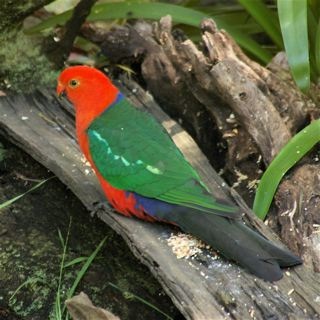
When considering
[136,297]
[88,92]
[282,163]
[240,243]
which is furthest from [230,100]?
[136,297]

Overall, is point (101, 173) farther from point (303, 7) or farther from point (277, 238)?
point (303, 7)

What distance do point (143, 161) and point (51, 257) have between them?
564 millimetres

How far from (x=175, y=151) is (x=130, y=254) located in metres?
0.48

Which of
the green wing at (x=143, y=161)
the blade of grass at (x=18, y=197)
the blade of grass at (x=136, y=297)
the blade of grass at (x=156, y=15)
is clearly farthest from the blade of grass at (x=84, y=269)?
the blade of grass at (x=156, y=15)

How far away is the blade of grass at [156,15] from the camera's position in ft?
12.1

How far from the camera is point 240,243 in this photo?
7.85 feet

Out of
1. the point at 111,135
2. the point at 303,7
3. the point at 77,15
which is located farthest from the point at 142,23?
the point at 111,135

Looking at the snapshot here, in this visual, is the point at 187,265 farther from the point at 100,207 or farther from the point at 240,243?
the point at 100,207

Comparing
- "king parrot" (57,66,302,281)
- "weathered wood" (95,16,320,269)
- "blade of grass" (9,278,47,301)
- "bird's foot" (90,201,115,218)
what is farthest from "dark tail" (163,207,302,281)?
"blade of grass" (9,278,47,301)

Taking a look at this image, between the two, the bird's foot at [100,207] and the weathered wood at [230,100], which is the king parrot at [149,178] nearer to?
the bird's foot at [100,207]

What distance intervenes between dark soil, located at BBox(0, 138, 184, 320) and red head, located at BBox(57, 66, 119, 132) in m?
0.44

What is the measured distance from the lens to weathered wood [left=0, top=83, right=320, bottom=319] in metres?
2.26

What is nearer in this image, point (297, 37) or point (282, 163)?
point (282, 163)

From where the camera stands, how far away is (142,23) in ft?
12.2
